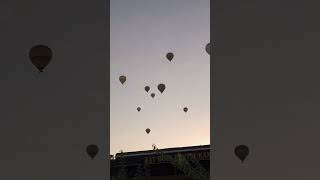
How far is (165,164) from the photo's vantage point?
38.8 metres

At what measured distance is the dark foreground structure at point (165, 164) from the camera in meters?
37.1

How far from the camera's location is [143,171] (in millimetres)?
39062

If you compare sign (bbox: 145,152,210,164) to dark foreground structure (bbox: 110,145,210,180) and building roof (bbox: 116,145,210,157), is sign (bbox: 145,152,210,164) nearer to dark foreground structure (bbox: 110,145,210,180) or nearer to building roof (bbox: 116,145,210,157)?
dark foreground structure (bbox: 110,145,210,180)
